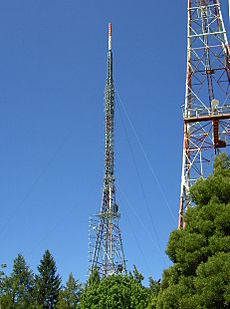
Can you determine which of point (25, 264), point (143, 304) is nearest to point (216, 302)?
point (143, 304)

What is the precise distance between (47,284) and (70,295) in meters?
3.87

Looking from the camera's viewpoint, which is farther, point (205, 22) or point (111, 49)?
point (111, 49)

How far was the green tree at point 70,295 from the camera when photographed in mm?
42816

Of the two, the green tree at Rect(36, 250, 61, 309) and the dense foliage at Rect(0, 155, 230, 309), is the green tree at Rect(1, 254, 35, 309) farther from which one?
the dense foliage at Rect(0, 155, 230, 309)

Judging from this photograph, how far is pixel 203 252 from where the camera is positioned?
10.1 m

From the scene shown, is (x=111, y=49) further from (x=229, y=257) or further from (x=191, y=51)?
(x=229, y=257)

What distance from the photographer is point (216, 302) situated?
9.51 metres

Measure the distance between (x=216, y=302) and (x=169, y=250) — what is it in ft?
5.90

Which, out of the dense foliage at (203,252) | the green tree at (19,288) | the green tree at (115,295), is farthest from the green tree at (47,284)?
the dense foliage at (203,252)

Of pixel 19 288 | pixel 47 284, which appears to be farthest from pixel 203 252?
pixel 47 284

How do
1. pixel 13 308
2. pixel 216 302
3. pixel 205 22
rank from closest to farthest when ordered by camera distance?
pixel 216 302 → pixel 205 22 → pixel 13 308

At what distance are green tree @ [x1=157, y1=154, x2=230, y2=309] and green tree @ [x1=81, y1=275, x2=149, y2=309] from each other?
13.8 metres

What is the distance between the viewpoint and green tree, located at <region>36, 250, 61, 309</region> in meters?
48.2

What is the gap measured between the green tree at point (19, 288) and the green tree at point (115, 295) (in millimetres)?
11909
